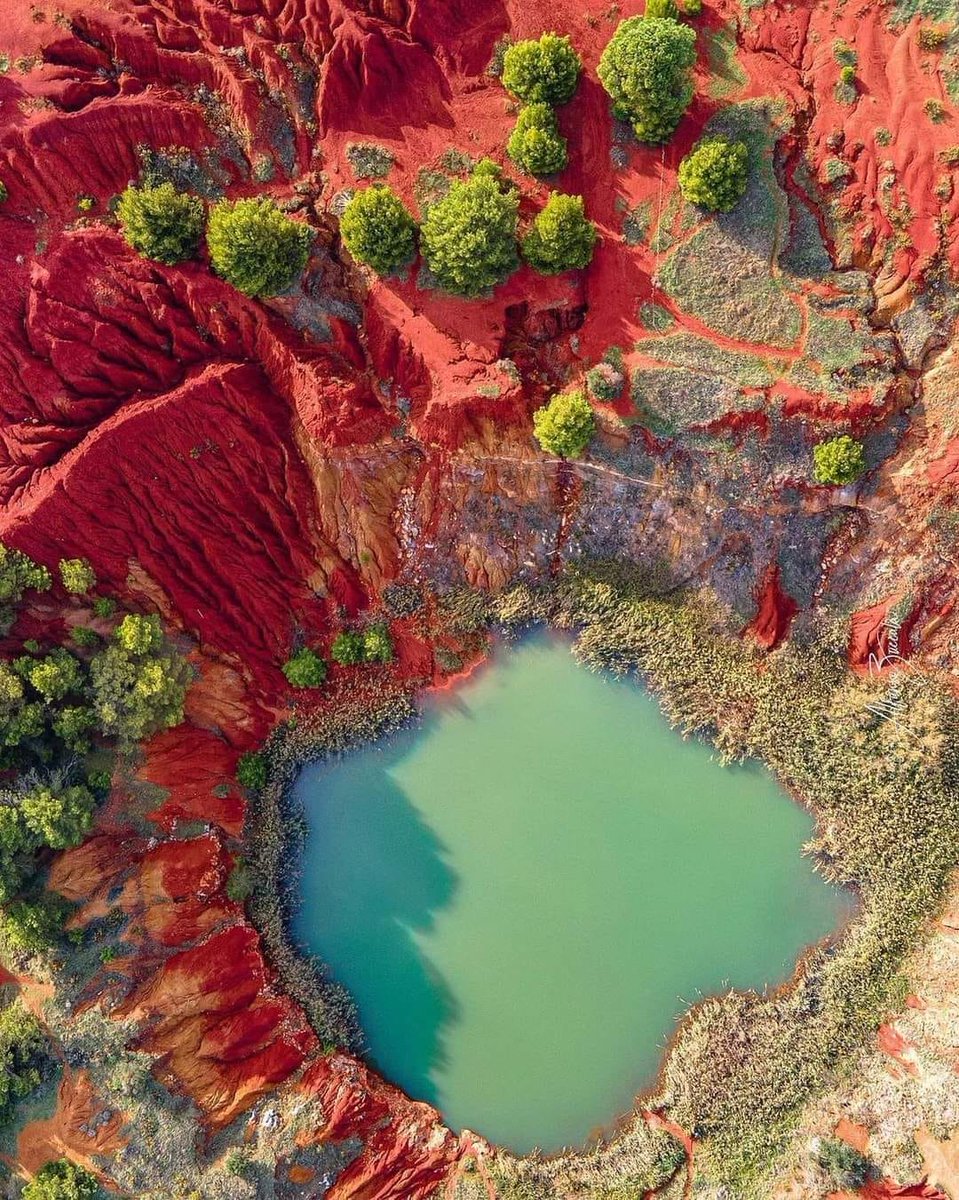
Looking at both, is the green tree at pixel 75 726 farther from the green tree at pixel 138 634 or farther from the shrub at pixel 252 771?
the shrub at pixel 252 771

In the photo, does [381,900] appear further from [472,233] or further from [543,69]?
[543,69]

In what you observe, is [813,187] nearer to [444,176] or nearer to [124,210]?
[444,176]

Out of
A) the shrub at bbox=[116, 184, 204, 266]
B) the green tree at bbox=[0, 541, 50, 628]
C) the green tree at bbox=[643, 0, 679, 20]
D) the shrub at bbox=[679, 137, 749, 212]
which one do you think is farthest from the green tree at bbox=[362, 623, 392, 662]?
the green tree at bbox=[643, 0, 679, 20]

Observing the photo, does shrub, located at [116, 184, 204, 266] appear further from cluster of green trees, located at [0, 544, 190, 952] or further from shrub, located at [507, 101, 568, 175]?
shrub, located at [507, 101, 568, 175]

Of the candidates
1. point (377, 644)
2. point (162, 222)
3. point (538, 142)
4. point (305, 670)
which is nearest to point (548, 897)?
point (377, 644)

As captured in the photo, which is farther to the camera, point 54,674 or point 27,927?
point 54,674

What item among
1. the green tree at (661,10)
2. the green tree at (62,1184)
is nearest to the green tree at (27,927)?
the green tree at (62,1184)

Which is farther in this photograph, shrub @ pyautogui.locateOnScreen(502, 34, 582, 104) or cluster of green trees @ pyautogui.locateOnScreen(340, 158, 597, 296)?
shrub @ pyautogui.locateOnScreen(502, 34, 582, 104)
